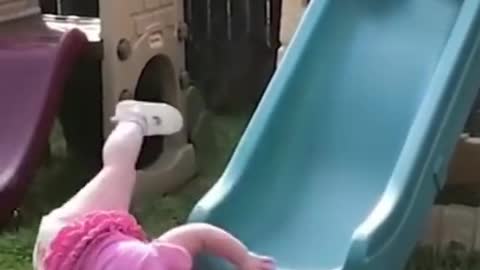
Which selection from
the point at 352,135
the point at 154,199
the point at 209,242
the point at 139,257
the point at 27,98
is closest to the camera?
the point at 139,257

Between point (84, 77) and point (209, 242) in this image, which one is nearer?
point (209, 242)

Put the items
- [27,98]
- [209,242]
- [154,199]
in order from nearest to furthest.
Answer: [209,242] → [27,98] → [154,199]

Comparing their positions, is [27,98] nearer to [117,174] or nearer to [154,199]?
[154,199]

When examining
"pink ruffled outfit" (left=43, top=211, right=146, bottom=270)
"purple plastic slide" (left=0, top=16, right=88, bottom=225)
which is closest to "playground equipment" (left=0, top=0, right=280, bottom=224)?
"purple plastic slide" (left=0, top=16, right=88, bottom=225)

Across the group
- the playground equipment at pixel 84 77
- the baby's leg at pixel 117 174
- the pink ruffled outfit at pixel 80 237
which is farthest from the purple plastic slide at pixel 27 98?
the pink ruffled outfit at pixel 80 237

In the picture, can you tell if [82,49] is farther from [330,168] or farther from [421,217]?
[421,217]

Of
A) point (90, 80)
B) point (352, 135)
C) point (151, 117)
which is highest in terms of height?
point (151, 117)

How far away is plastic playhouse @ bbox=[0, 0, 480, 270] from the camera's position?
4.50 ft

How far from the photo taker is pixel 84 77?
196cm

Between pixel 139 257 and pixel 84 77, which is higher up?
pixel 139 257

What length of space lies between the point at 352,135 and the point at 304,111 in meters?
0.08

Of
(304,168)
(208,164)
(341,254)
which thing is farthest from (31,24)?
(341,254)

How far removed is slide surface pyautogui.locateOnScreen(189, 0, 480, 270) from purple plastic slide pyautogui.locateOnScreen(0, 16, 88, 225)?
0.35 metres

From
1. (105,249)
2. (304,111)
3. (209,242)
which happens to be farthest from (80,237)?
(304,111)
